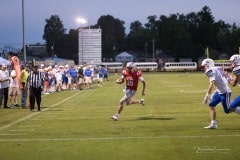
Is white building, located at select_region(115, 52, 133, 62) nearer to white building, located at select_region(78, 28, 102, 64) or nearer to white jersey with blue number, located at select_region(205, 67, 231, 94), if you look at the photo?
white building, located at select_region(78, 28, 102, 64)

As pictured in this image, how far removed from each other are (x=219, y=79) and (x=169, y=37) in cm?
11796

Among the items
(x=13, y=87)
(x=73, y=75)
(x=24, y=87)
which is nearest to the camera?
(x=24, y=87)

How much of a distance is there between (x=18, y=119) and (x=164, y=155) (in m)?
8.22

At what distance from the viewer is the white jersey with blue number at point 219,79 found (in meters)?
12.8

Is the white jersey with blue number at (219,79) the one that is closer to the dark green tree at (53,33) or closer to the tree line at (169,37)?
the tree line at (169,37)

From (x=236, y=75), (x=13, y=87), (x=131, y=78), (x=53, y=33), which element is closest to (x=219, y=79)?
(x=236, y=75)

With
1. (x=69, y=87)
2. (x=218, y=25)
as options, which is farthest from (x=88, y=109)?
(x=218, y=25)

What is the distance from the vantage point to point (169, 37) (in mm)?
129875

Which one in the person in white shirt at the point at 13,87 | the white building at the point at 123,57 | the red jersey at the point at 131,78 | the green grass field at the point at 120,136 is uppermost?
the white building at the point at 123,57

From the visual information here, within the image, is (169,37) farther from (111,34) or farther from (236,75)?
(236,75)

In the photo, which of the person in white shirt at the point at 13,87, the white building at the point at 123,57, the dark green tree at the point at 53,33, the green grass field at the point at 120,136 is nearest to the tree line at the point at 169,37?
the dark green tree at the point at 53,33

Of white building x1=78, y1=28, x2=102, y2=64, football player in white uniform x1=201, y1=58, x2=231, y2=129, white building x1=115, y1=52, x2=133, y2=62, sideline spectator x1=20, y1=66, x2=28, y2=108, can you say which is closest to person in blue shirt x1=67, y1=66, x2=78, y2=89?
sideline spectator x1=20, y1=66, x2=28, y2=108

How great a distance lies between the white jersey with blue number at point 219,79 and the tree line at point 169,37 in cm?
9519

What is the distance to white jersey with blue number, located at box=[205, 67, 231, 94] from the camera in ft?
42.0
